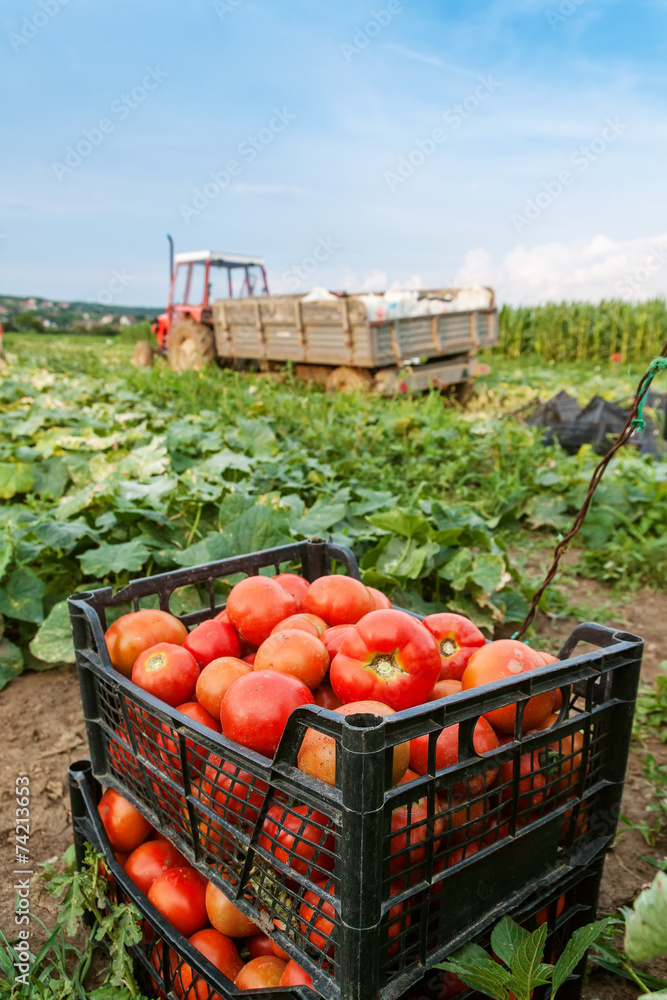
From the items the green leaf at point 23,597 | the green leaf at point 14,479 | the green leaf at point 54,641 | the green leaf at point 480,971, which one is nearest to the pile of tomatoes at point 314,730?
the green leaf at point 480,971

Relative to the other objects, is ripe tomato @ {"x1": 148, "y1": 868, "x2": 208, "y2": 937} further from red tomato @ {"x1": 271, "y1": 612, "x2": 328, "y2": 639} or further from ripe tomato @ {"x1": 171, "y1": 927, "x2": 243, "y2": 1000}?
red tomato @ {"x1": 271, "y1": 612, "x2": 328, "y2": 639}

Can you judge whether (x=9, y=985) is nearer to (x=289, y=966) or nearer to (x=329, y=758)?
(x=289, y=966)

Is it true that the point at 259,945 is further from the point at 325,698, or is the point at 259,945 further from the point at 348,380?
the point at 348,380

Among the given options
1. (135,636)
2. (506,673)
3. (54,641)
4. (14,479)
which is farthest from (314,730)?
(14,479)

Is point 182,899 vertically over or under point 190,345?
under

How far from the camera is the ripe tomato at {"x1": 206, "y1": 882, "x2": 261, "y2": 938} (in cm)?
133

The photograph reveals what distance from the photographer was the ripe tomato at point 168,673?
4.80ft

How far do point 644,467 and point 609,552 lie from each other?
34.5 inches

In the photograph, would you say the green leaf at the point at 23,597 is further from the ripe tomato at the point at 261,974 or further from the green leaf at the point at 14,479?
the ripe tomato at the point at 261,974

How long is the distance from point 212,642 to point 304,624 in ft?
0.80

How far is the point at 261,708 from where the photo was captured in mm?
1222

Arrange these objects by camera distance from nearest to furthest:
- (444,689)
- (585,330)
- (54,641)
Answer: (444,689)
(54,641)
(585,330)

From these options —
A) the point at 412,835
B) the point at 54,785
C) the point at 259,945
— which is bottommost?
the point at 54,785

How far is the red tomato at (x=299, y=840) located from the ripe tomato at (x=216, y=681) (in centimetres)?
29
